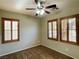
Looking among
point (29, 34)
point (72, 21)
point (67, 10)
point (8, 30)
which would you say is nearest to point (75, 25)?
point (72, 21)

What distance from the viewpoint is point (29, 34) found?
4934 mm

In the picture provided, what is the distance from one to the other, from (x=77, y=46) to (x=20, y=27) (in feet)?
11.4

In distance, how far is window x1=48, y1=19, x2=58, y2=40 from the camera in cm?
431

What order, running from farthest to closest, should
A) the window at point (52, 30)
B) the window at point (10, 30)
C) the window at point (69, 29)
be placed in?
the window at point (52, 30) → the window at point (10, 30) → the window at point (69, 29)

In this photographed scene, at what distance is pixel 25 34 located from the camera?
4676 mm

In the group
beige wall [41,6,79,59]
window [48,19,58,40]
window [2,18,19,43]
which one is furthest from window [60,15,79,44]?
window [2,18,19,43]

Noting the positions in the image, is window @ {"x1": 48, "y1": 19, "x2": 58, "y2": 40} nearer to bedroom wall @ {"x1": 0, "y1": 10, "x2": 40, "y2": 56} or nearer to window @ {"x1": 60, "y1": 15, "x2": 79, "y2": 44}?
window @ {"x1": 60, "y1": 15, "x2": 79, "y2": 44}

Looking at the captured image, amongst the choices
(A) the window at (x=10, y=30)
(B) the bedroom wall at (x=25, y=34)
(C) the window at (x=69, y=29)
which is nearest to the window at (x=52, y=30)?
(C) the window at (x=69, y=29)

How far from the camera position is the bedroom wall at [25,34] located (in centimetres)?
372

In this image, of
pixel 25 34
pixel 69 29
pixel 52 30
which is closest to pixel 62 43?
pixel 69 29

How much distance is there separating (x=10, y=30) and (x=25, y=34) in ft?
3.62

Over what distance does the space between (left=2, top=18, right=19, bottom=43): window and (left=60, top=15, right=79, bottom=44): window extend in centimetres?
282

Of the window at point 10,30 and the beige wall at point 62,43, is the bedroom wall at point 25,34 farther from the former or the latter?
the beige wall at point 62,43

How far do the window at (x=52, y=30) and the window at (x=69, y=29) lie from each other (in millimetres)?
518
